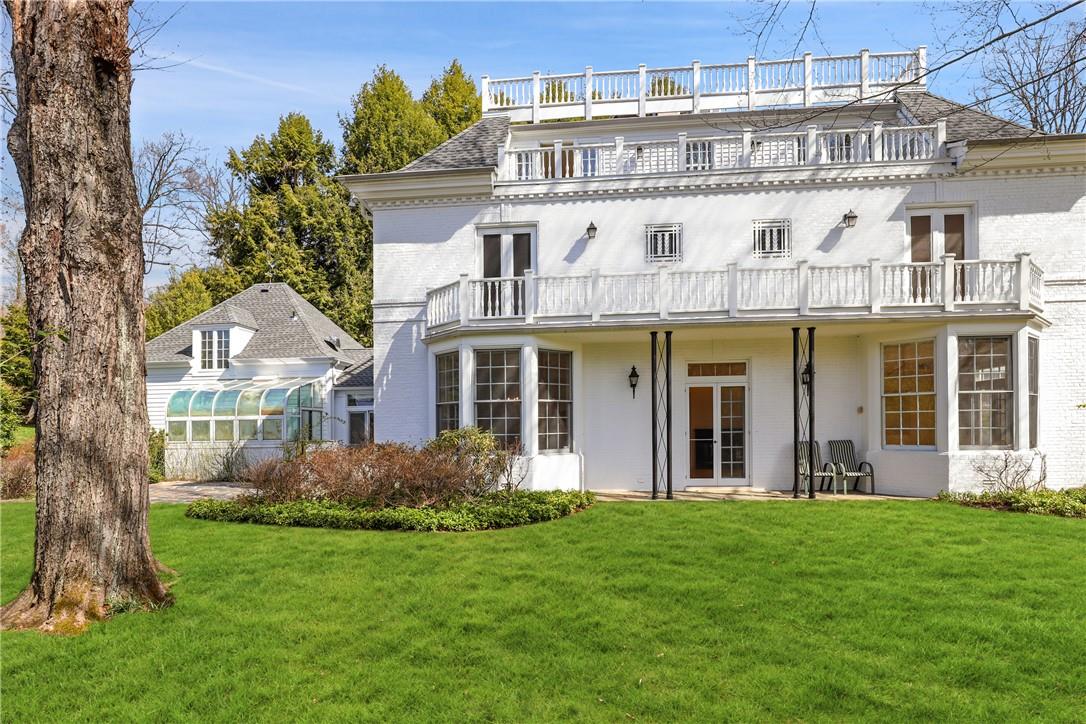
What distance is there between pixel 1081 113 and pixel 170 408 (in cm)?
2813

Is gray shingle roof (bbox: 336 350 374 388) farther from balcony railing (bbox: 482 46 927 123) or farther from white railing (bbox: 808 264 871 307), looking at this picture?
white railing (bbox: 808 264 871 307)

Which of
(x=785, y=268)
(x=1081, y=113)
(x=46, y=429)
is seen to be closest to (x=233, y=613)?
(x=46, y=429)

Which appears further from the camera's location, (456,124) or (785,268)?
(456,124)

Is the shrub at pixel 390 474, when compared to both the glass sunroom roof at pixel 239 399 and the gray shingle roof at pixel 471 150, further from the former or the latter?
the glass sunroom roof at pixel 239 399

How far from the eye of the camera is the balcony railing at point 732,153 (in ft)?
44.2

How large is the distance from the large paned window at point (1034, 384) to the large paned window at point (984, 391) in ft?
2.67

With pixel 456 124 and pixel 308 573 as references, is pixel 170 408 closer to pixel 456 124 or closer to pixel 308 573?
pixel 308 573

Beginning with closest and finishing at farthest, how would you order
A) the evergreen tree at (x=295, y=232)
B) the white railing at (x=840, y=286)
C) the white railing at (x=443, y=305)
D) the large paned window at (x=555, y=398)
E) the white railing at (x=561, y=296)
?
the white railing at (x=840, y=286) → the white railing at (x=561, y=296) → the large paned window at (x=555, y=398) → the white railing at (x=443, y=305) → the evergreen tree at (x=295, y=232)

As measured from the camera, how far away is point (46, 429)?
5586 millimetres

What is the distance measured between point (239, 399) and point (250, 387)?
775 millimetres

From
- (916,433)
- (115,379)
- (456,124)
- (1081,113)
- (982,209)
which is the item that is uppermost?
(456,124)

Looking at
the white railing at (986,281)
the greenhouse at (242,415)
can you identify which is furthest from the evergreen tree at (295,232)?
the white railing at (986,281)

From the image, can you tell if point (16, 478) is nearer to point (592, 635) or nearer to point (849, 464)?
point (592, 635)

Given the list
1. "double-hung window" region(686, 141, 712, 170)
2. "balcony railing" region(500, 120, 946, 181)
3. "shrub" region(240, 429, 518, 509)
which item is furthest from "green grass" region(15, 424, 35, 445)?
"double-hung window" region(686, 141, 712, 170)
